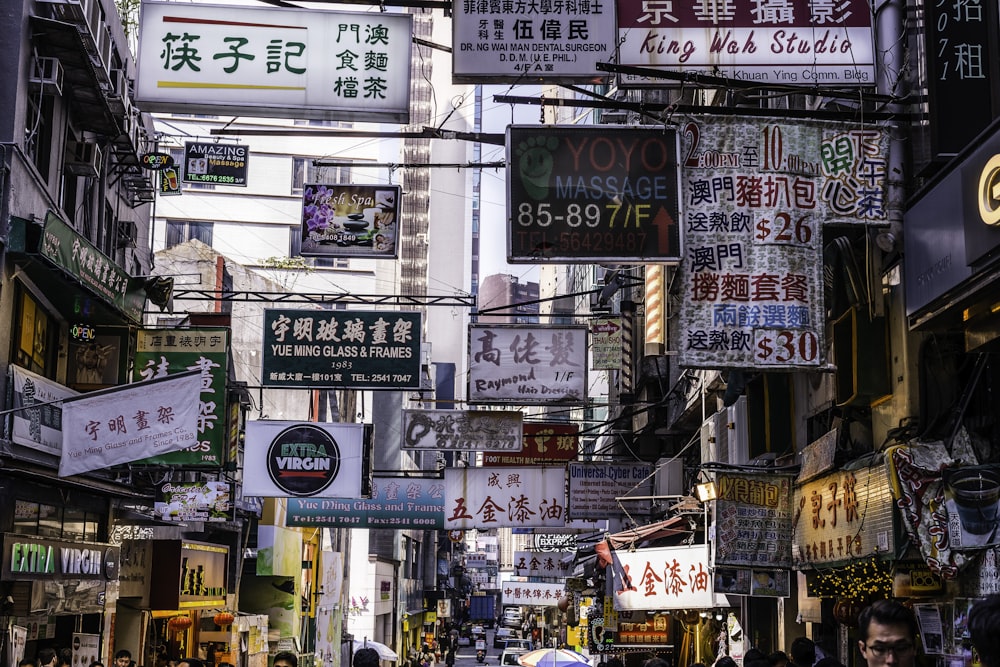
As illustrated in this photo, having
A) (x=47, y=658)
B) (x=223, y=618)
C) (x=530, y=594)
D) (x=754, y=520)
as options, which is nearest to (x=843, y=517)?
(x=754, y=520)

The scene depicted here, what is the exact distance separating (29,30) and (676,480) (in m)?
16.2

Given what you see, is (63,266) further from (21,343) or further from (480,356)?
(480,356)

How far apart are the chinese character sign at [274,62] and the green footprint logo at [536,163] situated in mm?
1897

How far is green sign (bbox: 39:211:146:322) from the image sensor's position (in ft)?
53.4

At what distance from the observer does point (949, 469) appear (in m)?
9.98

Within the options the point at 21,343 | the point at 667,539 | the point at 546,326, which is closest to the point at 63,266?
the point at 21,343

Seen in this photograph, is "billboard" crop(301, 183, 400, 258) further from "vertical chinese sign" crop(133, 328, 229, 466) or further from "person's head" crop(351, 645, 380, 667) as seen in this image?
"person's head" crop(351, 645, 380, 667)

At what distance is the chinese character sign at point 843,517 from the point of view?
10703mm

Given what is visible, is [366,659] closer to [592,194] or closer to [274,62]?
[592,194]

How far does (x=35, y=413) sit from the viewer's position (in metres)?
16.8

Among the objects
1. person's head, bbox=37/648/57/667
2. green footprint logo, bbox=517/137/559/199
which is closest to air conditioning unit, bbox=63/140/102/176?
person's head, bbox=37/648/57/667

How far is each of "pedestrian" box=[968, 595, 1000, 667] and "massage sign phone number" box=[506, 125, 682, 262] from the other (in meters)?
7.89

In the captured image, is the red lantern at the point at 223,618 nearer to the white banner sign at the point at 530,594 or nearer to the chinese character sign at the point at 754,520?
the chinese character sign at the point at 754,520

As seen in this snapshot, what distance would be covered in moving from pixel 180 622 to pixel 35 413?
458 inches
